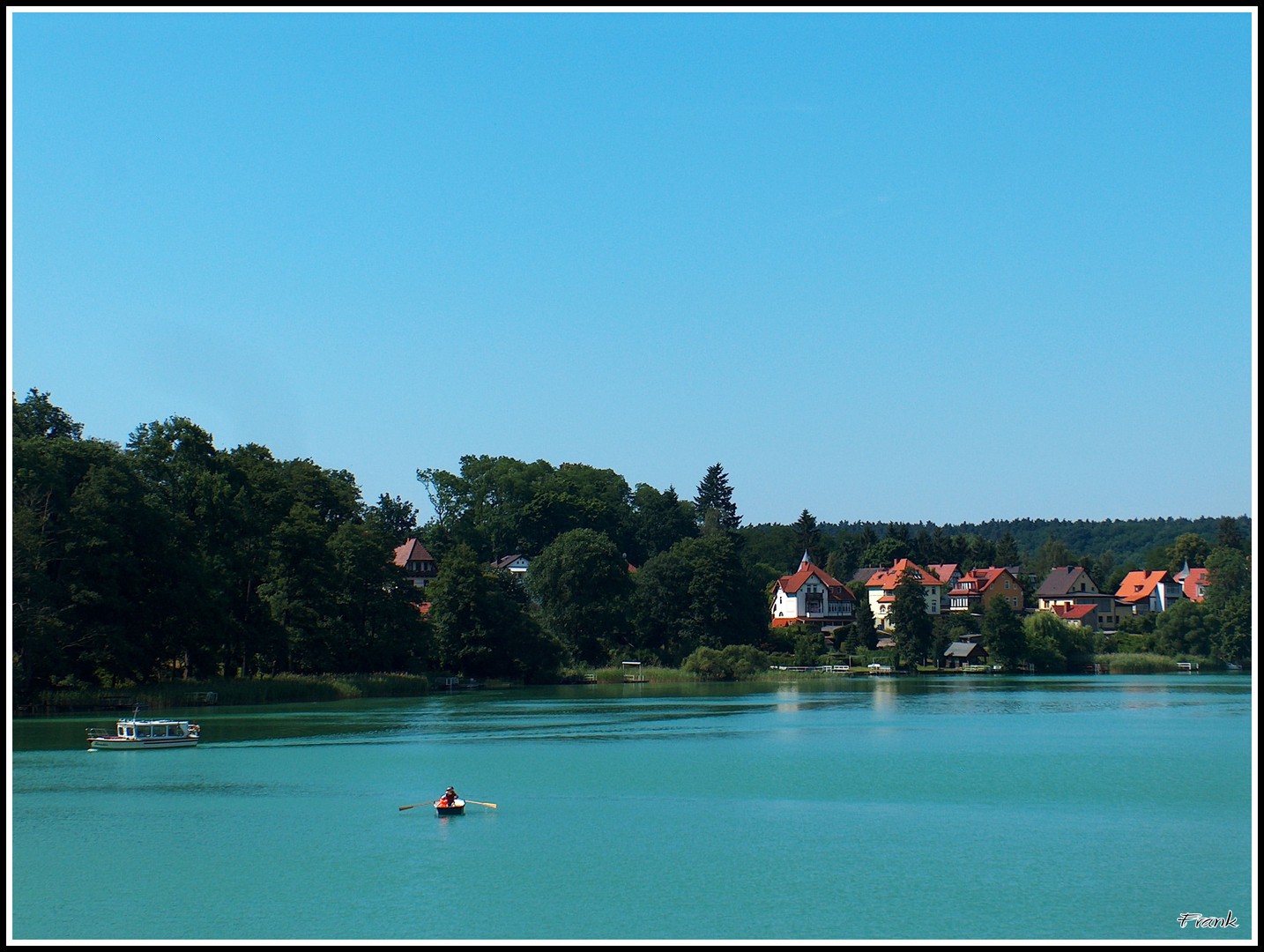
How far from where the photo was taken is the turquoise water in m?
20.3

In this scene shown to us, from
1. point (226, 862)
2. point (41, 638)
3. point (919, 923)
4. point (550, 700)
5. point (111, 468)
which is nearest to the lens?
point (919, 923)

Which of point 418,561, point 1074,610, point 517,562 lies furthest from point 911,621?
point 418,561

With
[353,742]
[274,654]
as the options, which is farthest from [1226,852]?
[274,654]

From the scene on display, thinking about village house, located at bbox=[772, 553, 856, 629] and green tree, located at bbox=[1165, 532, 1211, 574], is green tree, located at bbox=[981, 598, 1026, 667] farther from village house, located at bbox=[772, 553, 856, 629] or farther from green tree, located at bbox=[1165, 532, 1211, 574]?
green tree, located at bbox=[1165, 532, 1211, 574]

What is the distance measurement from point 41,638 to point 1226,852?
46084 mm

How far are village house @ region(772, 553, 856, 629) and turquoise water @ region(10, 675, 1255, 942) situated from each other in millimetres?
82853

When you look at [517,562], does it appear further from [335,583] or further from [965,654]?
[335,583]

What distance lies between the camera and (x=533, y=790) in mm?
33156

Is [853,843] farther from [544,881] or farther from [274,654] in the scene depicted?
[274,654]

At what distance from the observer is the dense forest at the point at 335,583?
5688 centimetres

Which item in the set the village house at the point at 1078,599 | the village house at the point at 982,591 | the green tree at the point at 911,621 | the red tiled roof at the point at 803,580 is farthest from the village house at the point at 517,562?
the village house at the point at 1078,599

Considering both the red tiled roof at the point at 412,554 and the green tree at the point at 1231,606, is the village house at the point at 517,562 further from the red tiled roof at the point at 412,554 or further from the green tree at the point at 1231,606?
the green tree at the point at 1231,606

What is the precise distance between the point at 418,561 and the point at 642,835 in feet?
356

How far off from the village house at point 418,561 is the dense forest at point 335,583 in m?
2.62
